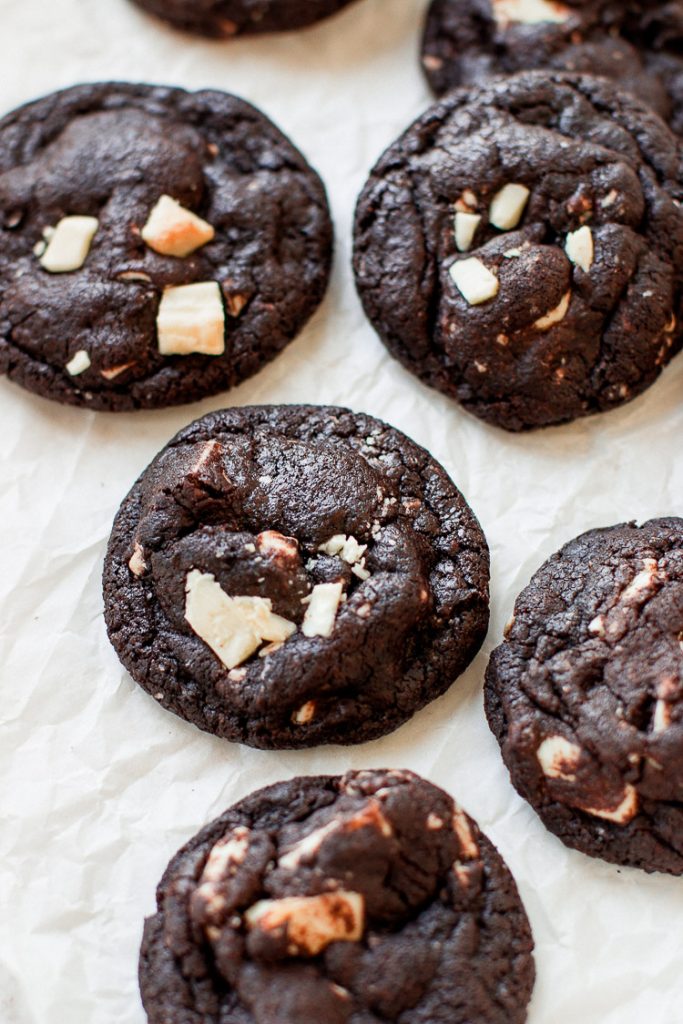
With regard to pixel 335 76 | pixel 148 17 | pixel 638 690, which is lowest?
pixel 638 690

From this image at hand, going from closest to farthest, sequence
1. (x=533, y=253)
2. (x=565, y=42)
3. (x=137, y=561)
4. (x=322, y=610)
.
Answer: (x=322, y=610) < (x=137, y=561) < (x=533, y=253) < (x=565, y=42)

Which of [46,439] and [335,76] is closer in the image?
[46,439]

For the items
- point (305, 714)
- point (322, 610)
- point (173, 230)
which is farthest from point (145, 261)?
point (305, 714)

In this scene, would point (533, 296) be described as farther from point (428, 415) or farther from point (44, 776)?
point (44, 776)

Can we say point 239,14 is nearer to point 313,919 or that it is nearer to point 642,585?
point 642,585

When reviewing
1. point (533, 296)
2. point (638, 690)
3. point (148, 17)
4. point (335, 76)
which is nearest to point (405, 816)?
Result: point (638, 690)

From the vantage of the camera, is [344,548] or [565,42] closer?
[344,548]

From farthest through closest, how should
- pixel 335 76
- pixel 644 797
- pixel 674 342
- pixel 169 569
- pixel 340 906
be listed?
1. pixel 335 76
2. pixel 674 342
3. pixel 169 569
4. pixel 644 797
5. pixel 340 906
